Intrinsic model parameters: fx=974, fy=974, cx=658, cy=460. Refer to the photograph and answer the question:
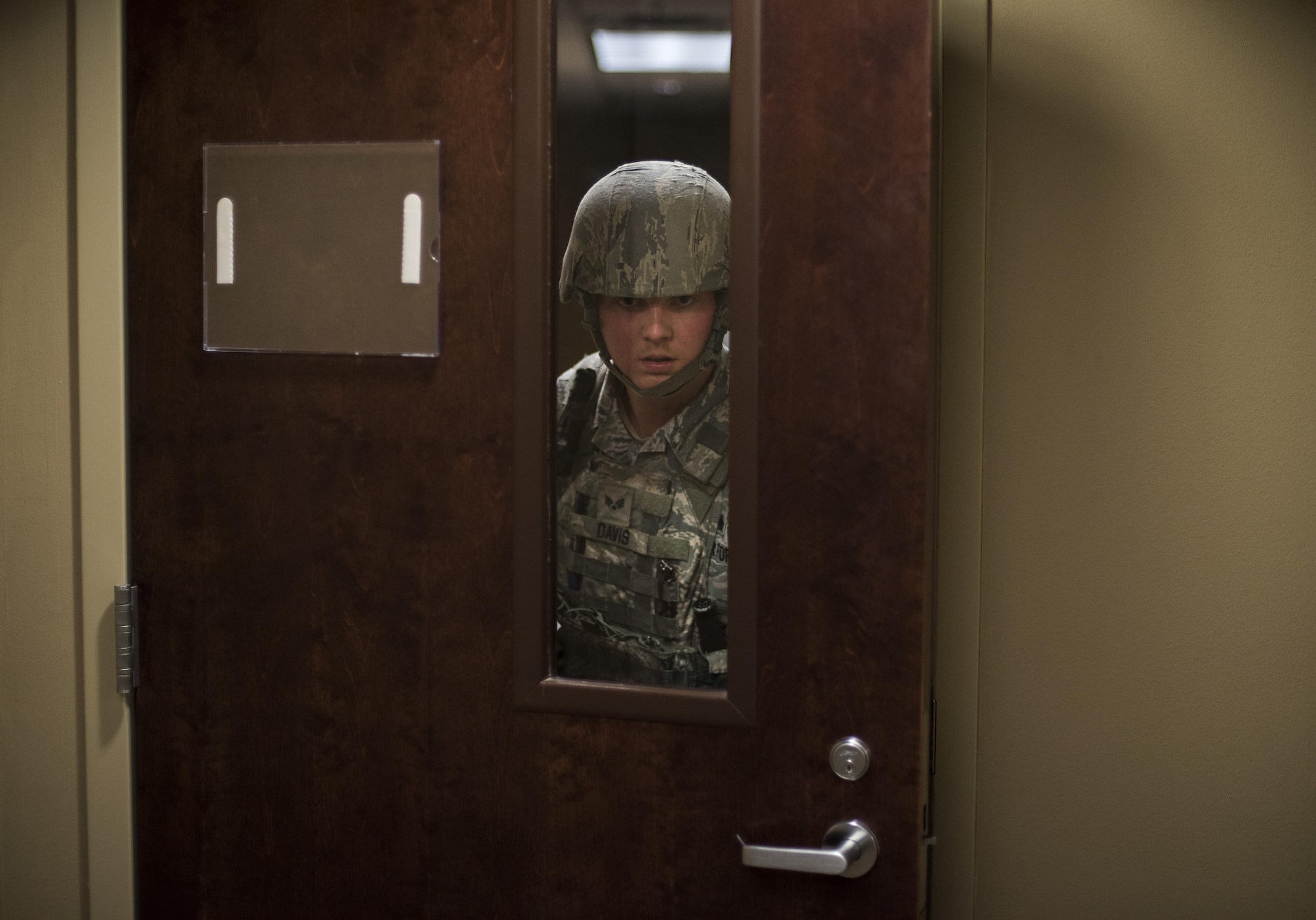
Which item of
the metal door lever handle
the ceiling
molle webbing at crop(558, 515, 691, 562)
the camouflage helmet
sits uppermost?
the ceiling

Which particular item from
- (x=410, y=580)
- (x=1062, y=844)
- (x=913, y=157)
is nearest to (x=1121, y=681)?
(x=1062, y=844)

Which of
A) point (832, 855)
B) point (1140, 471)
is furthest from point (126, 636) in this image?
point (1140, 471)

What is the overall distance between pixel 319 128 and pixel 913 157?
64cm

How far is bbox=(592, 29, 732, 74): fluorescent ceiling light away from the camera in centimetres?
99

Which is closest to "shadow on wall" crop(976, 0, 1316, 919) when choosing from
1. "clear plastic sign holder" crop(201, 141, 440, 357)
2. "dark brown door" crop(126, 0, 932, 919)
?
"dark brown door" crop(126, 0, 932, 919)

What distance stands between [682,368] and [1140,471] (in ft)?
1.72

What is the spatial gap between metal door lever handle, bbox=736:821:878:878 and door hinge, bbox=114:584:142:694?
76 cm

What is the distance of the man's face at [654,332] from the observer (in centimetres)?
106

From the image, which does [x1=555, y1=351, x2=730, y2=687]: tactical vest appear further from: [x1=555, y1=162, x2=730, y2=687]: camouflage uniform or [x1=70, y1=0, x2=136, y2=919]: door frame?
[x1=70, y1=0, x2=136, y2=919]: door frame

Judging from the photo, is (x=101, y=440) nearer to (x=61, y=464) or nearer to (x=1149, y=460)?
(x=61, y=464)

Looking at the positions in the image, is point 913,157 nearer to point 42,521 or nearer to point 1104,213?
point 1104,213

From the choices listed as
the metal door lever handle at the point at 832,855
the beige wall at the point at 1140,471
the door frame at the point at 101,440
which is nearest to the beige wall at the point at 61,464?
the door frame at the point at 101,440

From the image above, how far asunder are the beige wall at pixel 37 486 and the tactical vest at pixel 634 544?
63 centimetres

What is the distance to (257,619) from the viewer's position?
3.72 feet
